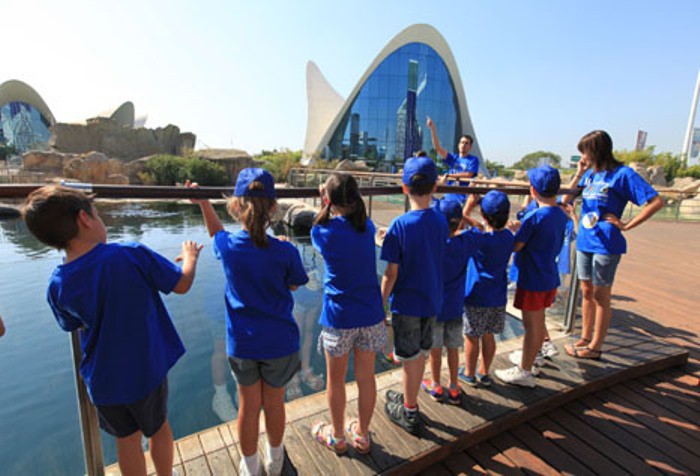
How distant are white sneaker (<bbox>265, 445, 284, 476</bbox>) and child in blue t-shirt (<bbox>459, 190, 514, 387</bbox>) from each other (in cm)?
101

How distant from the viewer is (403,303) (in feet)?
4.89

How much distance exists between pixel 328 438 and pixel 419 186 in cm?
106

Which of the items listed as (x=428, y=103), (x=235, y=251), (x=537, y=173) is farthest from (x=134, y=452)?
(x=428, y=103)

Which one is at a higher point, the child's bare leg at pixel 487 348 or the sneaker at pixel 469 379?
the child's bare leg at pixel 487 348

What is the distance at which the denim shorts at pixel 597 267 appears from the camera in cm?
200

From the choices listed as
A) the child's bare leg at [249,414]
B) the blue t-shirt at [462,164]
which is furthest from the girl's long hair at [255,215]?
the blue t-shirt at [462,164]

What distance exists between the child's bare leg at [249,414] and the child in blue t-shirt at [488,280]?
105cm

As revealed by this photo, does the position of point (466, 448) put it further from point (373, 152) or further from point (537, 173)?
point (373, 152)

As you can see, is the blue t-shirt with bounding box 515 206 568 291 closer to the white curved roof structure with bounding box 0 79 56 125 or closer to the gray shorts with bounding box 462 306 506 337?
the gray shorts with bounding box 462 306 506 337

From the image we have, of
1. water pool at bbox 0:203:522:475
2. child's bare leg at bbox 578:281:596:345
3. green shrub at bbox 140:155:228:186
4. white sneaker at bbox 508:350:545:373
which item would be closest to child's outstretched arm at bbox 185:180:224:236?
water pool at bbox 0:203:522:475

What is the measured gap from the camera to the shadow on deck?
1.38 metres

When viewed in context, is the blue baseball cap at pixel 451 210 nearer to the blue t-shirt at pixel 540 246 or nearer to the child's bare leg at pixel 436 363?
→ the blue t-shirt at pixel 540 246

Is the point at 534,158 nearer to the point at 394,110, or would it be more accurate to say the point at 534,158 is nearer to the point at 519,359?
the point at 394,110

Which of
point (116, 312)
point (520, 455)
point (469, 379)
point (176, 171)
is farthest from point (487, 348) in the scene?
point (176, 171)
